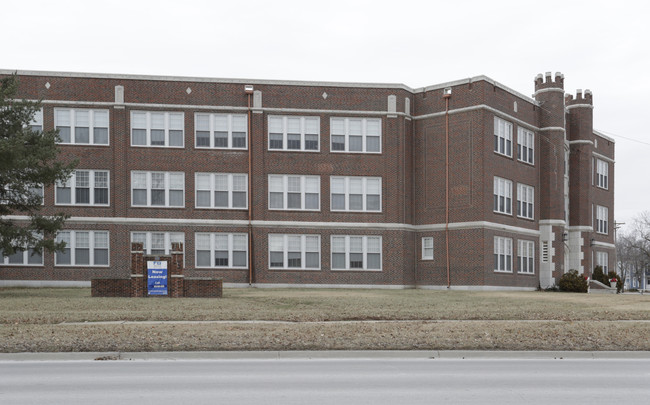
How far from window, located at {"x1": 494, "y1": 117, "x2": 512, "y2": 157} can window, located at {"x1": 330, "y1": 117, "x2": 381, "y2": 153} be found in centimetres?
656

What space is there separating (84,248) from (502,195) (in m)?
23.2

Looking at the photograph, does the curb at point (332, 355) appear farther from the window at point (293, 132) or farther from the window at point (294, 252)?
the window at point (293, 132)

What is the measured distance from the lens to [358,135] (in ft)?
138

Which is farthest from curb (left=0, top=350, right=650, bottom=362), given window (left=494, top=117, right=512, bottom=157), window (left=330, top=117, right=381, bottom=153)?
window (left=494, top=117, right=512, bottom=157)

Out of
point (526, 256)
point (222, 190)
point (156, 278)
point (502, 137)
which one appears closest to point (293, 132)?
point (222, 190)

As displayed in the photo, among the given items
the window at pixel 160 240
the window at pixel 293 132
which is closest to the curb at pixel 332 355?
the window at pixel 160 240

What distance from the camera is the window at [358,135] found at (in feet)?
137

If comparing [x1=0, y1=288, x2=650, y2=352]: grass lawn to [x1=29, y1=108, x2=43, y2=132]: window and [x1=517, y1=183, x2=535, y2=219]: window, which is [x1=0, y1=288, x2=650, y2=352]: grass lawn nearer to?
[x1=29, y1=108, x2=43, y2=132]: window

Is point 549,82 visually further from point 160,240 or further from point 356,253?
point 160,240

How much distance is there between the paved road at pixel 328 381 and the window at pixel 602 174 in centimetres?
4453

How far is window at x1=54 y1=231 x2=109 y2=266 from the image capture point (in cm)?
3984

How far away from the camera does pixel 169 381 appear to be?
11.2 meters

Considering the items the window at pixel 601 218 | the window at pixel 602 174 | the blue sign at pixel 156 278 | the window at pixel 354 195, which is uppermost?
the window at pixel 602 174

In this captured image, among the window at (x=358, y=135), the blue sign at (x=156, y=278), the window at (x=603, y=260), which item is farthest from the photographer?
the window at (x=603, y=260)
